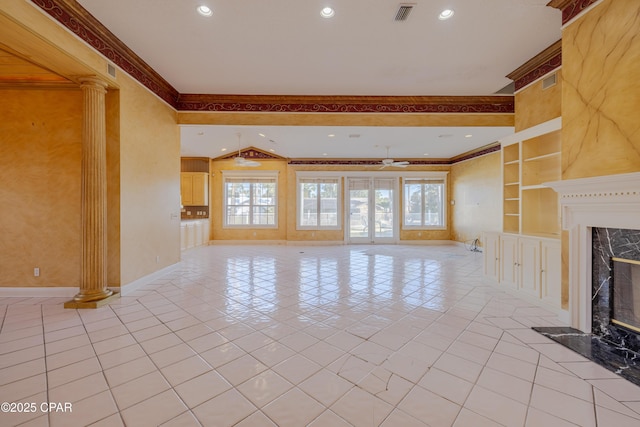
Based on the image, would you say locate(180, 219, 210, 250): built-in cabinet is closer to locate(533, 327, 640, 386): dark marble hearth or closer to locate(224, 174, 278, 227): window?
locate(224, 174, 278, 227): window

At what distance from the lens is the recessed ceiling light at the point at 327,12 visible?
9.14 ft

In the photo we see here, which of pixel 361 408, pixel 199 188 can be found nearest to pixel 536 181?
pixel 361 408

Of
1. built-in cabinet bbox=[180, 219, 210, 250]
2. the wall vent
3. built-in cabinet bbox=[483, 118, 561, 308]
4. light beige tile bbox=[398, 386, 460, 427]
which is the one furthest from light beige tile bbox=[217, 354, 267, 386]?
built-in cabinet bbox=[180, 219, 210, 250]

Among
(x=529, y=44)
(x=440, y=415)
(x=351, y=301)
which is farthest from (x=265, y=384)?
(x=529, y=44)

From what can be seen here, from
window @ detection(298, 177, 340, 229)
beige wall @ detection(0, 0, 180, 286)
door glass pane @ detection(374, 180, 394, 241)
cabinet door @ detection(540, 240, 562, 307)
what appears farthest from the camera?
door glass pane @ detection(374, 180, 394, 241)

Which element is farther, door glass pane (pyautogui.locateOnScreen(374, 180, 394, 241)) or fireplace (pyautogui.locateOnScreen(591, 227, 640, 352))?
door glass pane (pyautogui.locateOnScreen(374, 180, 394, 241))

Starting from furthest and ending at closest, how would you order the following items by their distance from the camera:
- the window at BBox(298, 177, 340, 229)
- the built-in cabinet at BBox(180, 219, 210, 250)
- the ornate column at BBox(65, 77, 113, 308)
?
the window at BBox(298, 177, 340, 229) < the built-in cabinet at BBox(180, 219, 210, 250) < the ornate column at BBox(65, 77, 113, 308)

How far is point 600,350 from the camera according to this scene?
2299 mm

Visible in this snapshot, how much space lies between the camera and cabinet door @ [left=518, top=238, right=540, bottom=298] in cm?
348

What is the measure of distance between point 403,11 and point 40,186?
5241 mm

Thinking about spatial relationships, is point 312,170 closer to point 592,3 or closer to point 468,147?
point 468,147

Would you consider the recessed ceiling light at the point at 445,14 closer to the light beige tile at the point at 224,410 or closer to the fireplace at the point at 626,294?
the fireplace at the point at 626,294

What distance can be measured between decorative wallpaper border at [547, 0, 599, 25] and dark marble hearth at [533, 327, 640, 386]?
3.22 metres

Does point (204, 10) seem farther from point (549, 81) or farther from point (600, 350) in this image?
point (600, 350)
